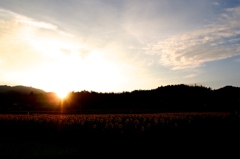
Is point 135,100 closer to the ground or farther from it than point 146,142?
farther from it

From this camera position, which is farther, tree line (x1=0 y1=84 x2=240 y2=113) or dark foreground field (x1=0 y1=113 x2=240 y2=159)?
tree line (x1=0 y1=84 x2=240 y2=113)

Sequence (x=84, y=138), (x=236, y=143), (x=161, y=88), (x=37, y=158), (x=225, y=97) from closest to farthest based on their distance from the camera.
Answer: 1. (x=37, y=158)
2. (x=236, y=143)
3. (x=84, y=138)
4. (x=225, y=97)
5. (x=161, y=88)

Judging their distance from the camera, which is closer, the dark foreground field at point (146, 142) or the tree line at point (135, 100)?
the dark foreground field at point (146, 142)

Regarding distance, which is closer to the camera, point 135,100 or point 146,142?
point 146,142

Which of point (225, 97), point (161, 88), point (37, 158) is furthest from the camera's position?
point (161, 88)

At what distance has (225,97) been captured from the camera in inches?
1989

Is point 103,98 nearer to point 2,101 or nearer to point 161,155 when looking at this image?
point 2,101

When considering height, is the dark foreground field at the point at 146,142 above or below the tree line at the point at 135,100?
below

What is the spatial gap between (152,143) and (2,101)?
64.4 m

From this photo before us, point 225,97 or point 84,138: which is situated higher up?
point 225,97

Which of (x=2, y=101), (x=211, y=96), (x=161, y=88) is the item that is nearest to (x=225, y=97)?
(x=211, y=96)

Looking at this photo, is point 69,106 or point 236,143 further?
point 69,106

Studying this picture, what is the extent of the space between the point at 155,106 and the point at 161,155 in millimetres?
43689

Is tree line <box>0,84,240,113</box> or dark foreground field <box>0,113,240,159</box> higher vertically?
tree line <box>0,84,240,113</box>
